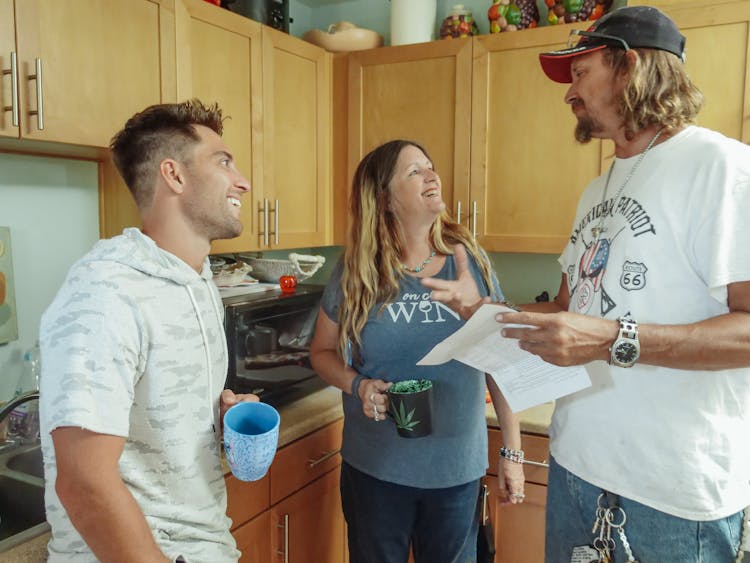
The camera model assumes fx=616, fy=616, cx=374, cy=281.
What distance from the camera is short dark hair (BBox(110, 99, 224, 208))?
120 cm

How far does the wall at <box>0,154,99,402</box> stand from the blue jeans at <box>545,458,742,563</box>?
1579 millimetres

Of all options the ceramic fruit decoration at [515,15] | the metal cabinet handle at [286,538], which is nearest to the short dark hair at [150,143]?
the metal cabinet handle at [286,538]

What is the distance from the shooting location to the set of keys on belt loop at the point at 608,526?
1164 mm

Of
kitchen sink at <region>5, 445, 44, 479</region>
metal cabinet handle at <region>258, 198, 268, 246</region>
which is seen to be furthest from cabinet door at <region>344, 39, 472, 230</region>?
kitchen sink at <region>5, 445, 44, 479</region>

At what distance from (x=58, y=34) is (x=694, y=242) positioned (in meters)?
1.49

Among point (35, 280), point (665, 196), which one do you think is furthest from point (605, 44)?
point (35, 280)

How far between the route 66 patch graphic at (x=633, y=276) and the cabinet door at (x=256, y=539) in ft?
3.93

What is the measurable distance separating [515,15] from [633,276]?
5.04 ft

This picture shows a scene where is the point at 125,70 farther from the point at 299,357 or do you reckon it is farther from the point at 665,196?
the point at 665,196

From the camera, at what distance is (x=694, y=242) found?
1080mm

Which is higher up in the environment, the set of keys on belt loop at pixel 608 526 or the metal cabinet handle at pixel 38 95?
the metal cabinet handle at pixel 38 95

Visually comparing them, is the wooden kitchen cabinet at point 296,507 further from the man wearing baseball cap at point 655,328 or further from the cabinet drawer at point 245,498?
the man wearing baseball cap at point 655,328

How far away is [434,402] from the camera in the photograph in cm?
155

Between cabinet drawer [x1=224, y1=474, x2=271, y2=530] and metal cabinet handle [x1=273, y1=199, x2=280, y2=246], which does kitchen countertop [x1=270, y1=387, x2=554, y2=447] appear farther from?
metal cabinet handle [x1=273, y1=199, x2=280, y2=246]
